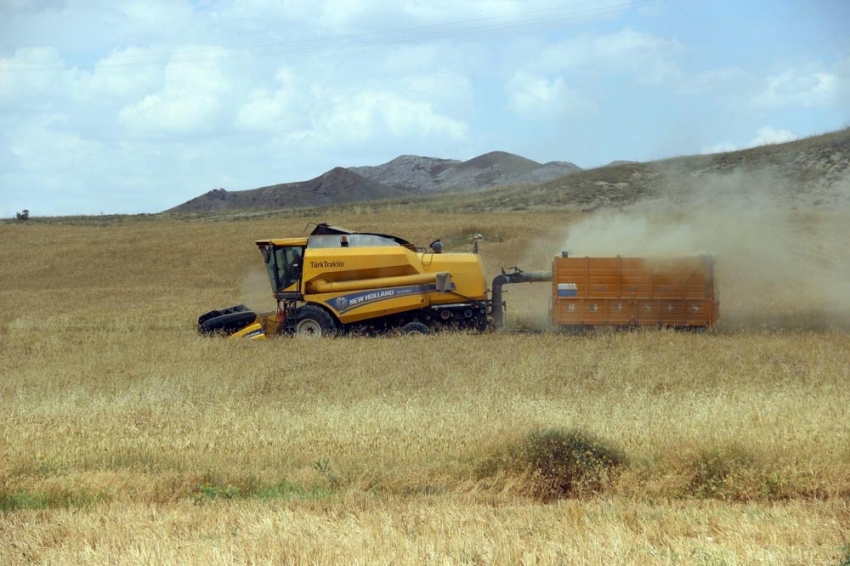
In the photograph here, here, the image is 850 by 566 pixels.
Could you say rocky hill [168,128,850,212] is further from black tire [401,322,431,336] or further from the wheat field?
the wheat field

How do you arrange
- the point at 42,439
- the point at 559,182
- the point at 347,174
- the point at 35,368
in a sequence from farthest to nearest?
the point at 347,174 < the point at 559,182 < the point at 35,368 < the point at 42,439

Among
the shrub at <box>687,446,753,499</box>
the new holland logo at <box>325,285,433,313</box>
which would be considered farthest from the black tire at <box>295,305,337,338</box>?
the shrub at <box>687,446,753,499</box>

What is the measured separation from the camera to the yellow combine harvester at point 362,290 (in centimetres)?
1858

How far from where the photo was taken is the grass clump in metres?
7.09

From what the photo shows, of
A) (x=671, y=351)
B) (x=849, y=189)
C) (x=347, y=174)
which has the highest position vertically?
(x=347, y=174)

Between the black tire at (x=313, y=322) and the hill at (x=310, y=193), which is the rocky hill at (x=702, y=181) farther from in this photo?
the hill at (x=310, y=193)

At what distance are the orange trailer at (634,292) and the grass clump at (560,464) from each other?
10.8m

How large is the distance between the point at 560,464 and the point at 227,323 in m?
12.6

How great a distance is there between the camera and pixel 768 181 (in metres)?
41.7

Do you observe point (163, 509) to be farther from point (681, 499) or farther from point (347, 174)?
point (347, 174)

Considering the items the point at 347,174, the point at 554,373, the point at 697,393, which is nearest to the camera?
the point at 697,393

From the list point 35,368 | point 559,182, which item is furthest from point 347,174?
point 35,368

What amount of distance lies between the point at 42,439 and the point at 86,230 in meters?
43.3

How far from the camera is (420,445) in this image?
815 cm
